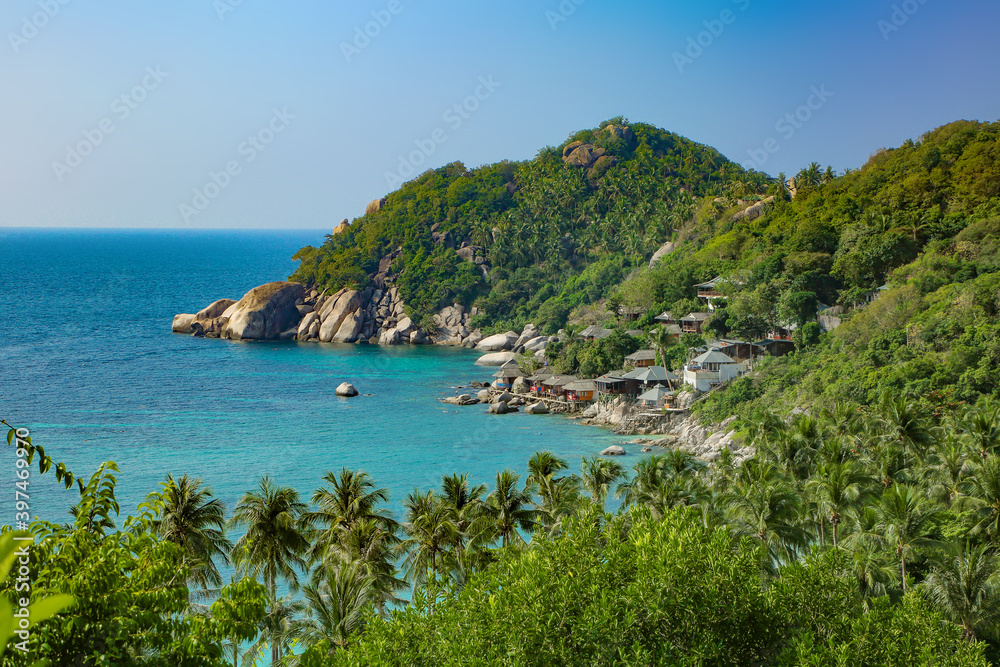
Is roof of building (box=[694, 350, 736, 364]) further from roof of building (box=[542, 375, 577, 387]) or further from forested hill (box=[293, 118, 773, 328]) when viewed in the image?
forested hill (box=[293, 118, 773, 328])

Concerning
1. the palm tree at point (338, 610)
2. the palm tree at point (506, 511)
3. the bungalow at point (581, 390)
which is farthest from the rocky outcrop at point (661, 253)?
the palm tree at point (338, 610)

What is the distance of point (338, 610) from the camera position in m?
16.3

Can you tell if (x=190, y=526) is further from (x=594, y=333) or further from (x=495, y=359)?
(x=495, y=359)

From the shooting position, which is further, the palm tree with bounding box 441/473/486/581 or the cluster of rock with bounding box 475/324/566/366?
the cluster of rock with bounding box 475/324/566/366

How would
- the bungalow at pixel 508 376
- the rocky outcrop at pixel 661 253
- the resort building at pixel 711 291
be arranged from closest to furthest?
the bungalow at pixel 508 376 < the resort building at pixel 711 291 < the rocky outcrop at pixel 661 253

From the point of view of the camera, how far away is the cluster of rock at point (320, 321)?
9038 cm

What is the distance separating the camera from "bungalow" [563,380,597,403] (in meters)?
58.5

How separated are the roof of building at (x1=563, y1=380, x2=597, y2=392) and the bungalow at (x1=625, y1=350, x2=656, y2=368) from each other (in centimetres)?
332

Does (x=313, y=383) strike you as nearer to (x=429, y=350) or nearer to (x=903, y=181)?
(x=429, y=350)

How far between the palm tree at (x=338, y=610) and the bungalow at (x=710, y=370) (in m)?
39.1

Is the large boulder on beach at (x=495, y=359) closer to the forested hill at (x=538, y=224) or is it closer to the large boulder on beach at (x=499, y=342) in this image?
the large boulder on beach at (x=499, y=342)

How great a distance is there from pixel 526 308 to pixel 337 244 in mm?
32238

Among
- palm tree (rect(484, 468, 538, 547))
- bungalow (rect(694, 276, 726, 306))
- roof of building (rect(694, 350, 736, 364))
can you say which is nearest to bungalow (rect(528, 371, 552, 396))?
roof of building (rect(694, 350, 736, 364))

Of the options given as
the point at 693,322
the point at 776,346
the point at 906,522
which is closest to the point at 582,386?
the point at 693,322
